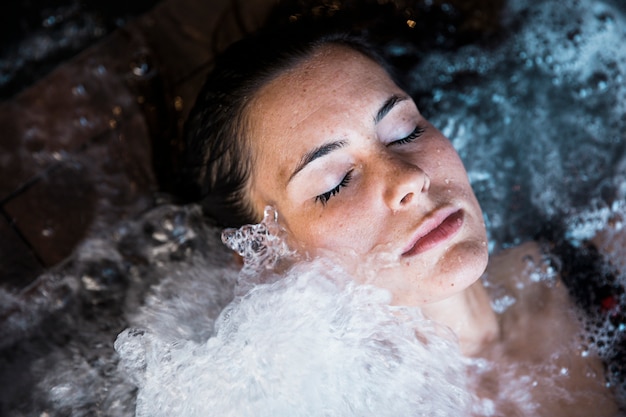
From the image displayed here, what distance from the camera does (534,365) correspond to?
1702 mm

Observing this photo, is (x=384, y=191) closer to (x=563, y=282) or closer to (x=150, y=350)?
(x=150, y=350)

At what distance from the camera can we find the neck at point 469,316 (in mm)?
1547

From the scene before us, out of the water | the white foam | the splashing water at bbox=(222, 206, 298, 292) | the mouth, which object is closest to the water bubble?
the water

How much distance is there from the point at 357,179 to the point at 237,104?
1.22ft

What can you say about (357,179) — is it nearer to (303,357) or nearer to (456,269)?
(456,269)

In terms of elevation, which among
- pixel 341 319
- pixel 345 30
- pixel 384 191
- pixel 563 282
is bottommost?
pixel 563 282

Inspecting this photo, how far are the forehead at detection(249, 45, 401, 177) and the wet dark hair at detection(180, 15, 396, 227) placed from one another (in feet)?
0.13

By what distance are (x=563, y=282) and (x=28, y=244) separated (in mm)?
1704

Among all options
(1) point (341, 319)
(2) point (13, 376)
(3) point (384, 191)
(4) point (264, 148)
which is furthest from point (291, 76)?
(2) point (13, 376)

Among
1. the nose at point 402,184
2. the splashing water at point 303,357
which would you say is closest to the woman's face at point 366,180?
the nose at point 402,184

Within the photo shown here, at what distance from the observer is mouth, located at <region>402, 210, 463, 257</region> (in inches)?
51.3

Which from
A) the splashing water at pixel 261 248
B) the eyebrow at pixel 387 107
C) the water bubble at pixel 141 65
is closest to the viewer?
the eyebrow at pixel 387 107

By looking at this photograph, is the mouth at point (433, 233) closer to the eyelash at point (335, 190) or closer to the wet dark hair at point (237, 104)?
the eyelash at point (335, 190)

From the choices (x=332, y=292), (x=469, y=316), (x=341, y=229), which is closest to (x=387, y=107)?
(x=341, y=229)
